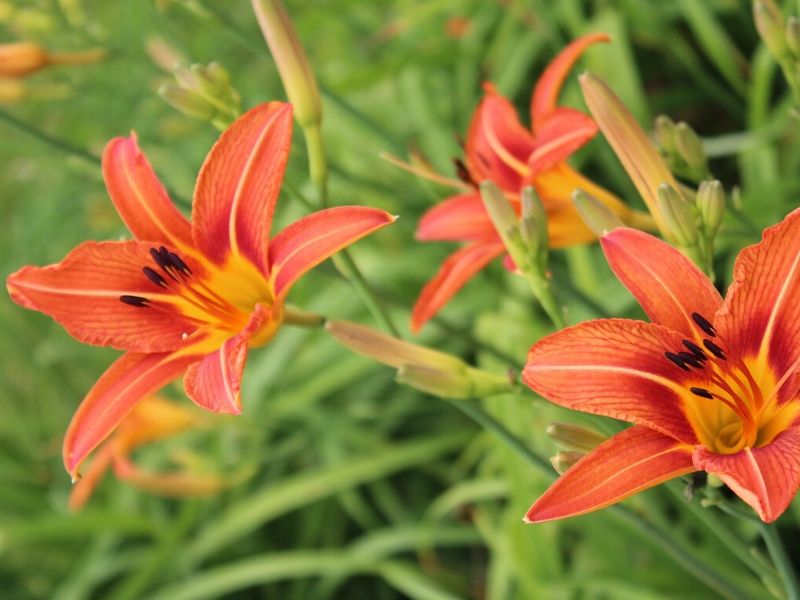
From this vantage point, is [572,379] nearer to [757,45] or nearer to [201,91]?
[201,91]

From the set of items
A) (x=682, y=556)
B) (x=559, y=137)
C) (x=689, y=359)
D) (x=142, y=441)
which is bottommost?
(x=142, y=441)

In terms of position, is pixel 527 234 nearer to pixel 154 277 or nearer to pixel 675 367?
pixel 675 367

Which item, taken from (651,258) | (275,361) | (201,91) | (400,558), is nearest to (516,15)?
(275,361)

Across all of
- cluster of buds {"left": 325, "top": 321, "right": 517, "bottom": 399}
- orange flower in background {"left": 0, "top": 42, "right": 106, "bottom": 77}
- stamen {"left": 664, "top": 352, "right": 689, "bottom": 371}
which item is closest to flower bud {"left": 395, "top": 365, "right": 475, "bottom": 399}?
cluster of buds {"left": 325, "top": 321, "right": 517, "bottom": 399}

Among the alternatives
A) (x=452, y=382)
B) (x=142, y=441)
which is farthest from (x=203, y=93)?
(x=142, y=441)

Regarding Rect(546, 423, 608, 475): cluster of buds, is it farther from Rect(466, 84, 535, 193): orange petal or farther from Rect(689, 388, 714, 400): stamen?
Rect(466, 84, 535, 193): orange petal

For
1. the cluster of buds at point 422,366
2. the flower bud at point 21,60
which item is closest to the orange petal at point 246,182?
the cluster of buds at point 422,366

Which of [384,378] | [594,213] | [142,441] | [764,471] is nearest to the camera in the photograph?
[764,471]

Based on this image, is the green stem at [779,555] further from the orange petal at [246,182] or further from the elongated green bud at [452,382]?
the orange petal at [246,182]
